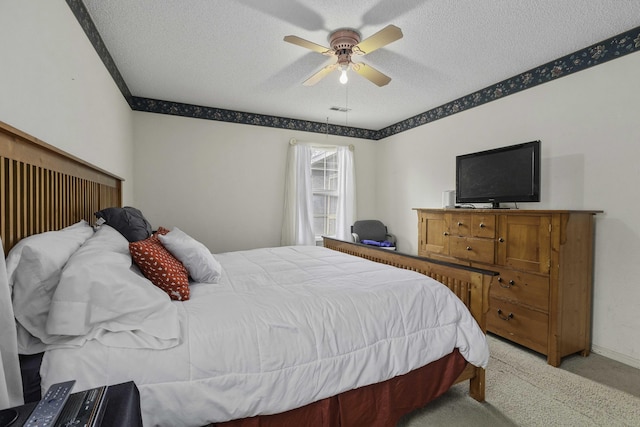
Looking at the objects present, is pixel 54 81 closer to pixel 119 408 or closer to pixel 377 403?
pixel 119 408

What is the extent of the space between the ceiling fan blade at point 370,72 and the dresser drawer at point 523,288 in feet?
6.45

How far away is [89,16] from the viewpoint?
2066 mm

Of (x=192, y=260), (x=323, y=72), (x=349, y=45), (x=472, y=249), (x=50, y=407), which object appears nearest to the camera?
(x=50, y=407)

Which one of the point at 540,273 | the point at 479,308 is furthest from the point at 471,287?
the point at 540,273

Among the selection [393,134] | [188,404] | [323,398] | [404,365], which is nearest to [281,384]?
[323,398]

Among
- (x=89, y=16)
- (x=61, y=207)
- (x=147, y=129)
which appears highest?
(x=89, y=16)

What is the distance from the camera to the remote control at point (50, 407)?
62 cm

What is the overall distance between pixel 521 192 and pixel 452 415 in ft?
6.54

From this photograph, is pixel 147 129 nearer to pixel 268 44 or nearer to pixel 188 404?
pixel 268 44

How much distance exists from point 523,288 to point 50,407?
2946mm

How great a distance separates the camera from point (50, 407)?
26.1 inches

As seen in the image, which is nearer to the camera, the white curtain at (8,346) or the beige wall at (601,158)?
the white curtain at (8,346)

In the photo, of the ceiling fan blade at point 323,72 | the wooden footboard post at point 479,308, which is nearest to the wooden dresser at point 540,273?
the wooden footboard post at point 479,308

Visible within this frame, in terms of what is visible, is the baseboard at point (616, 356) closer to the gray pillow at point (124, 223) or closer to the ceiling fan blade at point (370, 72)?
the ceiling fan blade at point (370, 72)
